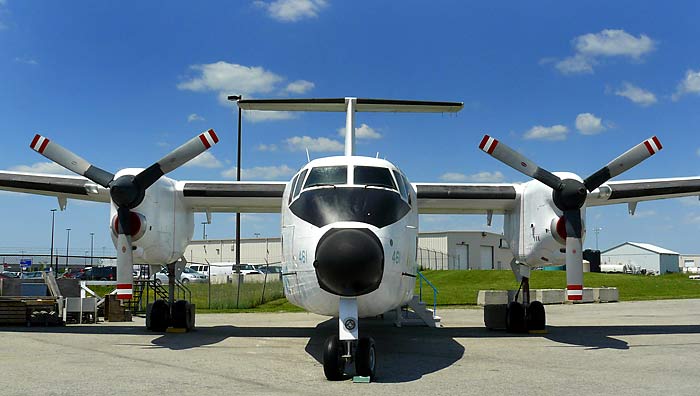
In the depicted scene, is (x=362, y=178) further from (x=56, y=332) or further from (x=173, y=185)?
(x=56, y=332)

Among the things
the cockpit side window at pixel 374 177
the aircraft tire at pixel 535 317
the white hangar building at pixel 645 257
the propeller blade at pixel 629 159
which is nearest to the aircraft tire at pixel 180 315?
the cockpit side window at pixel 374 177

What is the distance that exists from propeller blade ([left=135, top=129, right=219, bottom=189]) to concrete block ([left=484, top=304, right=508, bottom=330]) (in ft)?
25.4

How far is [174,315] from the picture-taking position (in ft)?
49.6

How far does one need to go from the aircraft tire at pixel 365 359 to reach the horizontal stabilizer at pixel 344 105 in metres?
8.10

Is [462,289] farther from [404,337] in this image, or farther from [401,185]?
[401,185]

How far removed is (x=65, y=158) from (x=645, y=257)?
95.2 m

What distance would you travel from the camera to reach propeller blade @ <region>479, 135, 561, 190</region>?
13086 millimetres

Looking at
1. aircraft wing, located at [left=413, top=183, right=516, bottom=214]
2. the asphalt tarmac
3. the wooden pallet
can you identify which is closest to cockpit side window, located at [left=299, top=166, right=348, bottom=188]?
the asphalt tarmac

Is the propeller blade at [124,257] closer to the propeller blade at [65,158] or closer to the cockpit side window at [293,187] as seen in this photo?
the propeller blade at [65,158]

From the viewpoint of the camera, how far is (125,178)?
42.9 ft

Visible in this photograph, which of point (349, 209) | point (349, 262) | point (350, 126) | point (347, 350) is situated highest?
point (350, 126)

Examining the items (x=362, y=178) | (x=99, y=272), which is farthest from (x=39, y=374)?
(x=99, y=272)

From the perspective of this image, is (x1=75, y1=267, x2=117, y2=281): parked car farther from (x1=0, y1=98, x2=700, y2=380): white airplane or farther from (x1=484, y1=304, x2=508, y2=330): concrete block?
(x1=484, y1=304, x2=508, y2=330): concrete block

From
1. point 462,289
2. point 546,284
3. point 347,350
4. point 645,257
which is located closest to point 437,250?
point 546,284
